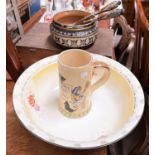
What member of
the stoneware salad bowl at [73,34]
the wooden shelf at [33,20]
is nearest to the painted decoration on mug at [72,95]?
the stoneware salad bowl at [73,34]

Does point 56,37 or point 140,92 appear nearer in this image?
point 140,92

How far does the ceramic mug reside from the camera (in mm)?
439

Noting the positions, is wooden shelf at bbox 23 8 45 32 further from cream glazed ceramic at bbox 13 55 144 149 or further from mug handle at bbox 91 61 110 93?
mug handle at bbox 91 61 110 93

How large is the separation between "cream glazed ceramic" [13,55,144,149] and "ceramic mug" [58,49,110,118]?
0.07 feet

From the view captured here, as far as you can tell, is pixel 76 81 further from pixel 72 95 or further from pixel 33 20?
pixel 33 20

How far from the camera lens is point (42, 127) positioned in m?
0.46

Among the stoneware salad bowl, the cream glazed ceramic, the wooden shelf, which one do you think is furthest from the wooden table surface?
the wooden shelf

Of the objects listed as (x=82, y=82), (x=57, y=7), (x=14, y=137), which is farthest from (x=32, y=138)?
(x=57, y=7)

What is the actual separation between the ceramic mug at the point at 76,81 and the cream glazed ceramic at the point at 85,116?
0.07 ft

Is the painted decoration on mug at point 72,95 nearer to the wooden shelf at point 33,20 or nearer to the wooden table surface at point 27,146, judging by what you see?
the wooden table surface at point 27,146

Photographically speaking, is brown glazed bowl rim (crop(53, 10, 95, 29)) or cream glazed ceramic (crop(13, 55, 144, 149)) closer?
cream glazed ceramic (crop(13, 55, 144, 149))

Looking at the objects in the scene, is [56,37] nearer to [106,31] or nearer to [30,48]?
[30,48]
